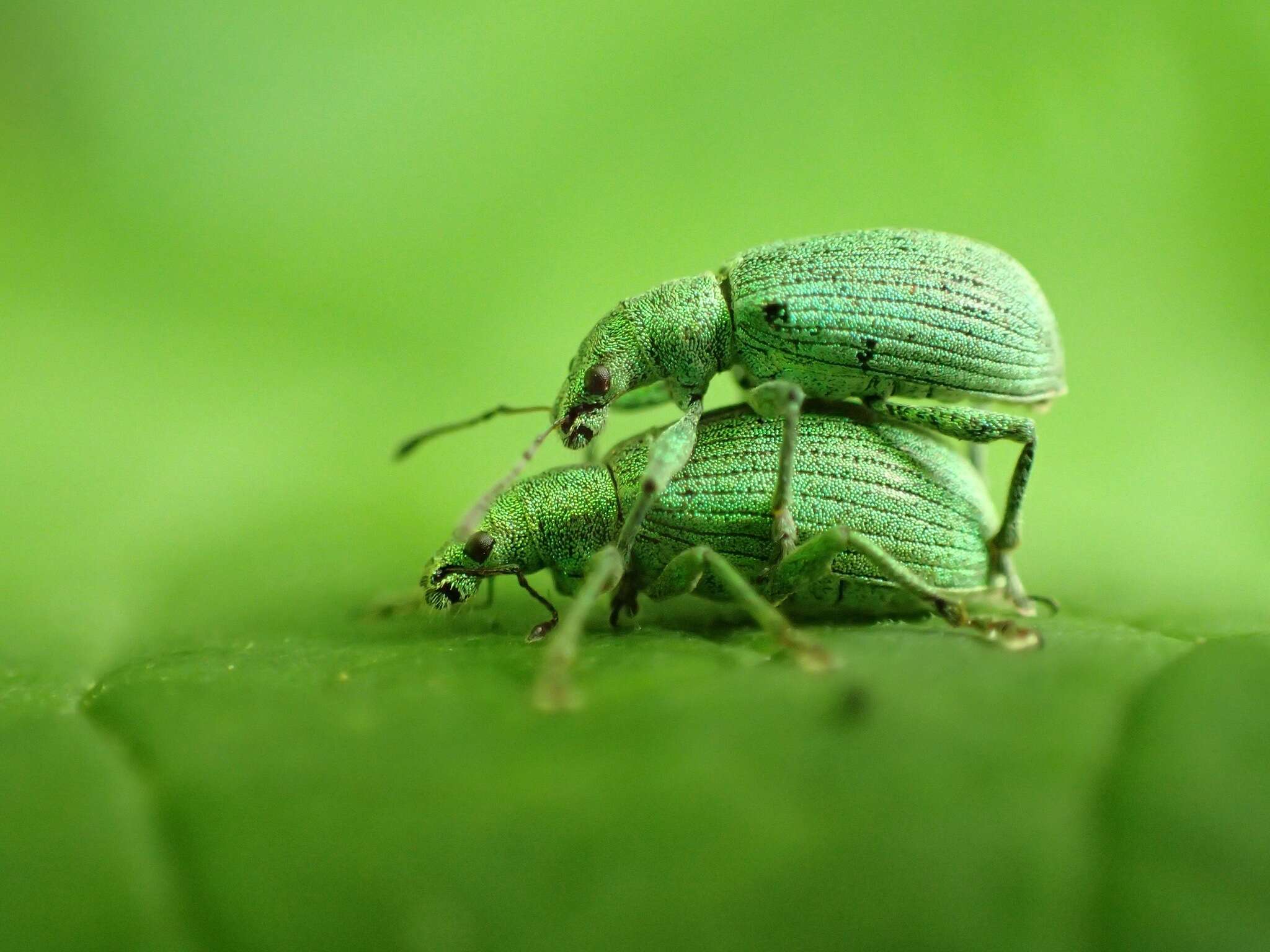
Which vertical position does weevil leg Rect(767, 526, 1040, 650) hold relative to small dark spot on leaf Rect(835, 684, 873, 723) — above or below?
below

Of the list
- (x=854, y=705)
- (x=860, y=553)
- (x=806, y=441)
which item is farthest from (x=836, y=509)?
(x=854, y=705)

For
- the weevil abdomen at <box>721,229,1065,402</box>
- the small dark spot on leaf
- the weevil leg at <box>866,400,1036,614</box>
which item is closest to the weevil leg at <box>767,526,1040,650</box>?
the weevil leg at <box>866,400,1036,614</box>

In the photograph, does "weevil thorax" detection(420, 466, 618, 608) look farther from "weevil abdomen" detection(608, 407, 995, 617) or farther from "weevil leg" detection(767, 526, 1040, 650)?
"weevil leg" detection(767, 526, 1040, 650)

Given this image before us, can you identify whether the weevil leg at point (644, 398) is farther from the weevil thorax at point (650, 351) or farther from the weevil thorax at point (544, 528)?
the weevil thorax at point (544, 528)

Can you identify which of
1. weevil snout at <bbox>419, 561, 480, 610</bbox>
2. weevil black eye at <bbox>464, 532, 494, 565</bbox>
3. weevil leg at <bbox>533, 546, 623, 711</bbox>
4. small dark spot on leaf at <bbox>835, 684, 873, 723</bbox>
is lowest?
weevil snout at <bbox>419, 561, 480, 610</bbox>

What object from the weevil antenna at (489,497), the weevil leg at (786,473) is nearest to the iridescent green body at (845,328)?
the weevil antenna at (489,497)

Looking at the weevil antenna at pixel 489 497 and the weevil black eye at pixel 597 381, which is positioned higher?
the weevil black eye at pixel 597 381
